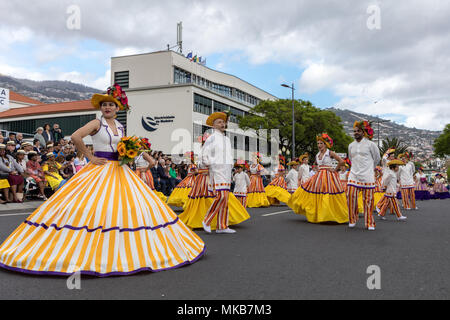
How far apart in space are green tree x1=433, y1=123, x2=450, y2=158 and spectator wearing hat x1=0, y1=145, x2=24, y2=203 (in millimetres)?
76277

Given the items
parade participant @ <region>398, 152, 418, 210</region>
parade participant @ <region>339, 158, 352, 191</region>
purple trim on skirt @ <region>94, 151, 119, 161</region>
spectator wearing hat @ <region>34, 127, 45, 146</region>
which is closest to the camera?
purple trim on skirt @ <region>94, 151, 119, 161</region>

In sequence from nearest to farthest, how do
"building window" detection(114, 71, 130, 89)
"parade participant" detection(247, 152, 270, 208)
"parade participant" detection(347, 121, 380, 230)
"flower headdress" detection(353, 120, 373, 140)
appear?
"parade participant" detection(347, 121, 380, 230) → "flower headdress" detection(353, 120, 373, 140) → "parade participant" detection(247, 152, 270, 208) → "building window" detection(114, 71, 130, 89)

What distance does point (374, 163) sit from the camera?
28.0ft

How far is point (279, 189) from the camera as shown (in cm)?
1506

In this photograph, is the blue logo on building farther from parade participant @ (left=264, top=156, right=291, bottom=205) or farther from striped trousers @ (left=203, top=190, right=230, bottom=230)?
striped trousers @ (left=203, top=190, right=230, bottom=230)

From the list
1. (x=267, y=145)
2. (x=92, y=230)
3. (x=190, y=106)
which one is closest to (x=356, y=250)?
(x=92, y=230)

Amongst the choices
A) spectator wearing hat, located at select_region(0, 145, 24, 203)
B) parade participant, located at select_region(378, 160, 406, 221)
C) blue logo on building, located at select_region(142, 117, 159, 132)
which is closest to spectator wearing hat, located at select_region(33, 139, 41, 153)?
spectator wearing hat, located at select_region(0, 145, 24, 203)

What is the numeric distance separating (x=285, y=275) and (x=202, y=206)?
4.06 metres

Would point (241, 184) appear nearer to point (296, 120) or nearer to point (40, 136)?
point (40, 136)

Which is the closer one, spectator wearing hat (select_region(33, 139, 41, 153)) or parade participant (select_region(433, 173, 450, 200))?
spectator wearing hat (select_region(33, 139, 41, 153))

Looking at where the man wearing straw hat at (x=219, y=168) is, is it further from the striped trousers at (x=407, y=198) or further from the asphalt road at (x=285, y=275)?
the striped trousers at (x=407, y=198)

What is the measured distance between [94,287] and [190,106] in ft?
139

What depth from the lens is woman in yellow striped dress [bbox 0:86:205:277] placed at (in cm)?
406
